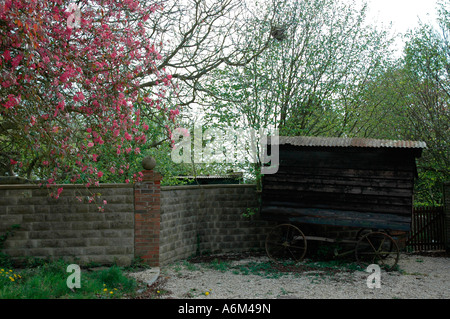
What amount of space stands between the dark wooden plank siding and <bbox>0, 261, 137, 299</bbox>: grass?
438 cm

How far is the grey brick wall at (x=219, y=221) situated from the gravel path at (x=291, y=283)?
1109 millimetres

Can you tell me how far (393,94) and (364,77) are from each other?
77.7 inches

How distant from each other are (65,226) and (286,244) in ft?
16.6

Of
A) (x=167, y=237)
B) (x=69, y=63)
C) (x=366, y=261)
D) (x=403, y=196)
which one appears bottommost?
(x=366, y=261)

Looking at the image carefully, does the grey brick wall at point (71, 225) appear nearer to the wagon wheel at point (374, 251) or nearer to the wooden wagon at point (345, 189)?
the wooden wagon at point (345, 189)

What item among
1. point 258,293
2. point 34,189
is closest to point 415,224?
point 258,293

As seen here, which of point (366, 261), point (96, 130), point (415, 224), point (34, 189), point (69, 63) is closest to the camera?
point (69, 63)

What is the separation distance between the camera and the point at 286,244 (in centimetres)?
959

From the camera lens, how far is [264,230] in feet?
36.1

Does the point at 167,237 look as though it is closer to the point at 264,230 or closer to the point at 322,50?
the point at 264,230
